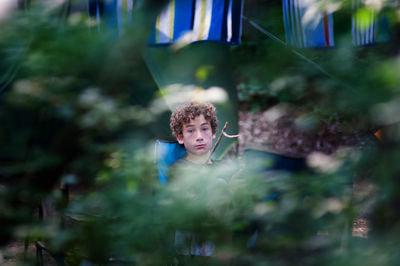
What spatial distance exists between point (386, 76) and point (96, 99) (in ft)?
3.77

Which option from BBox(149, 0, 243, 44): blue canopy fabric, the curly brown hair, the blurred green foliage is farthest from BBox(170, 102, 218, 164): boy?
BBox(149, 0, 243, 44): blue canopy fabric

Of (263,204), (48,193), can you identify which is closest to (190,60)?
(48,193)

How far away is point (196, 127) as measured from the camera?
1256mm

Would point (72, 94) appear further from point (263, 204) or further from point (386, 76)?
point (386, 76)

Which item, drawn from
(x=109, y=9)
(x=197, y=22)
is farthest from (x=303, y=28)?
(x=109, y=9)

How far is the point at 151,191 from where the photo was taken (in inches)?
39.3

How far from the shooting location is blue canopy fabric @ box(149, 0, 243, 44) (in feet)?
6.66

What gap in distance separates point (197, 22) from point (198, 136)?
3.34ft

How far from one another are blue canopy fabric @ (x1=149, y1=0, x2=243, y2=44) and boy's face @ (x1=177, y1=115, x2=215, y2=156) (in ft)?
2.94

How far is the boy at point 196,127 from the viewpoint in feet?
Result: 4.10

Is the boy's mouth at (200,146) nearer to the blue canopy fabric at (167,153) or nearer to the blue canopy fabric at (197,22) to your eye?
the blue canopy fabric at (167,153)

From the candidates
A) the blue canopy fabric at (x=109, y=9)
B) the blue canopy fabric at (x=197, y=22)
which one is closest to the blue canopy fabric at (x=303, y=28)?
the blue canopy fabric at (x=197, y=22)

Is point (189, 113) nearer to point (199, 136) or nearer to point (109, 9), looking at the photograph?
point (199, 136)

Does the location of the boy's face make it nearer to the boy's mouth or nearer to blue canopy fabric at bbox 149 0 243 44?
the boy's mouth
